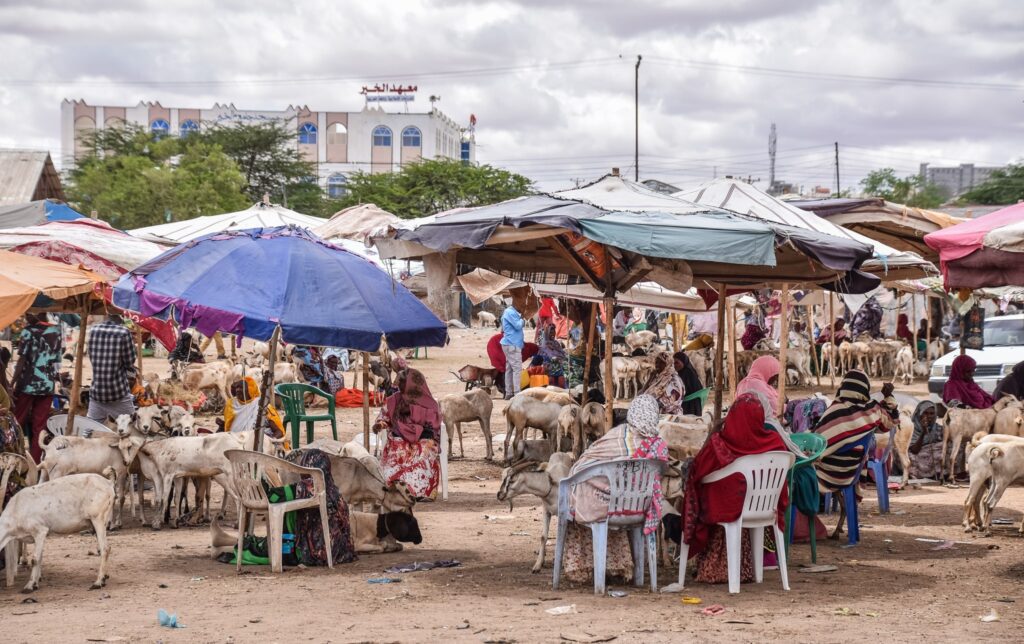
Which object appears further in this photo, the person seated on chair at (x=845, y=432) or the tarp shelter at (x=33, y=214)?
the tarp shelter at (x=33, y=214)

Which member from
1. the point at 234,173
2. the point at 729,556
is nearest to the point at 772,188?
the point at 234,173

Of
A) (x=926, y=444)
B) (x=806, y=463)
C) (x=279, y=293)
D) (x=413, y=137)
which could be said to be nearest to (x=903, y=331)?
(x=926, y=444)

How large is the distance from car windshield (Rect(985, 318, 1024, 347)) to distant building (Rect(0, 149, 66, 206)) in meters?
26.2

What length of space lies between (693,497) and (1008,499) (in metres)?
6.37

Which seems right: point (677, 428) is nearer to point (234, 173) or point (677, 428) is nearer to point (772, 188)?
point (234, 173)

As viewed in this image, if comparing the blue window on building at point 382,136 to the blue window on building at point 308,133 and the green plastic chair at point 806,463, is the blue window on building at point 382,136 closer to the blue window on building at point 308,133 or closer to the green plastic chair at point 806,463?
the blue window on building at point 308,133

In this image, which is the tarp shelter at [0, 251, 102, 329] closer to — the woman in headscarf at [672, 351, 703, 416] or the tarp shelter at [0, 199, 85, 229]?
the woman in headscarf at [672, 351, 703, 416]

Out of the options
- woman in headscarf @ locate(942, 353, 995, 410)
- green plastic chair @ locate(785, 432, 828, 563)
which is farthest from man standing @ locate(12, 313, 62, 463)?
woman in headscarf @ locate(942, 353, 995, 410)

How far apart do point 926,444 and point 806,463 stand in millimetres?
6153

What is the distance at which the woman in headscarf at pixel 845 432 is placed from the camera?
9.73 meters

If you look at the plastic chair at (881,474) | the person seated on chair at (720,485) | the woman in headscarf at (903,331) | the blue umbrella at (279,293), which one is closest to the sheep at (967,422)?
the plastic chair at (881,474)

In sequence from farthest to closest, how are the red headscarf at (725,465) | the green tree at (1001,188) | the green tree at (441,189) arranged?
the green tree at (1001,188)
the green tree at (441,189)
the red headscarf at (725,465)

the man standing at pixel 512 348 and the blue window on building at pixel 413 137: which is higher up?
the blue window on building at pixel 413 137

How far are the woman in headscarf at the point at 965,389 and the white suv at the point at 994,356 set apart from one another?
17.5 ft
